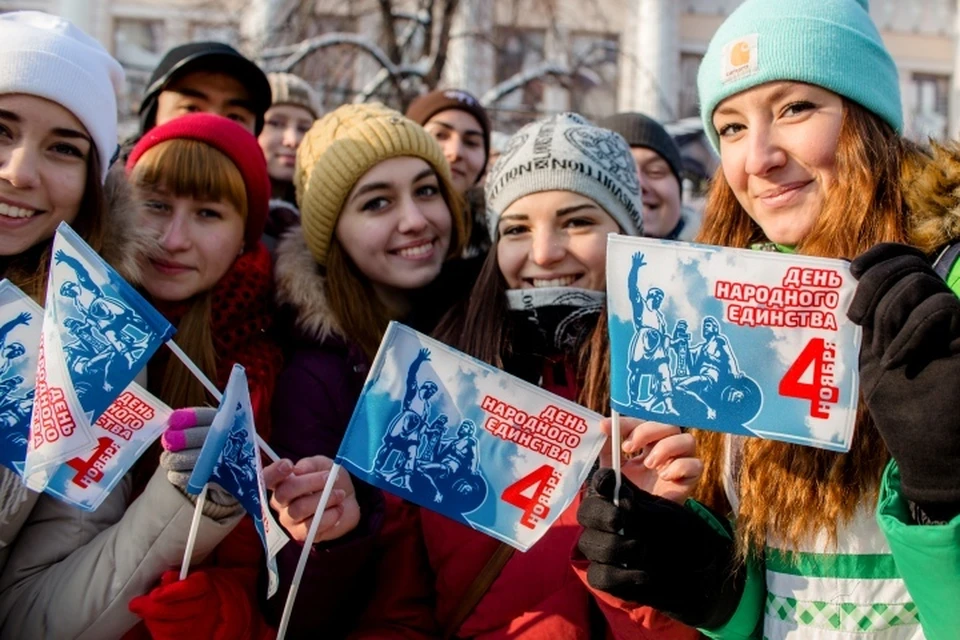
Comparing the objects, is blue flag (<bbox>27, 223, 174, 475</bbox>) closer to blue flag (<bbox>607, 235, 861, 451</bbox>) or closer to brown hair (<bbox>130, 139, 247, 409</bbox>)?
brown hair (<bbox>130, 139, 247, 409</bbox>)

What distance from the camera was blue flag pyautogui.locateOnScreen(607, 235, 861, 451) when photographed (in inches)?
70.1

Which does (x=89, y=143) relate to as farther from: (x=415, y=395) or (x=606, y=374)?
(x=606, y=374)

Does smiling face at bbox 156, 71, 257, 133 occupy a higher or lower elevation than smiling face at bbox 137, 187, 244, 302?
higher

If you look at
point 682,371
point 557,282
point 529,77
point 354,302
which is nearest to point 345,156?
point 354,302

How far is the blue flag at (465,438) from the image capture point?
213cm

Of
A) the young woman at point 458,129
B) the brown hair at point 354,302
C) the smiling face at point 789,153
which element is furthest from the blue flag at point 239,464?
the young woman at point 458,129

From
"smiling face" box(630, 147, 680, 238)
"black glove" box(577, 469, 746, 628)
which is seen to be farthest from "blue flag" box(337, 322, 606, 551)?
"smiling face" box(630, 147, 680, 238)

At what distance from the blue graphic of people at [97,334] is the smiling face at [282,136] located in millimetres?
2827

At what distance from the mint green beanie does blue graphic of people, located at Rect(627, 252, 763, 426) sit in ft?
1.83

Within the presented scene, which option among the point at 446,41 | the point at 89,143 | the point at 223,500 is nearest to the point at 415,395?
the point at 223,500

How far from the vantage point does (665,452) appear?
6.63ft

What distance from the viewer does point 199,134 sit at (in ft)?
9.86

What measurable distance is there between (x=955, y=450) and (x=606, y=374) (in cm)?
113

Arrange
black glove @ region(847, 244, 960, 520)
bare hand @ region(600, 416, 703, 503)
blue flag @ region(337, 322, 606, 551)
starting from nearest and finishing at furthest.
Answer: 1. black glove @ region(847, 244, 960, 520)
2. bare hand @ region(600, 416, 703, 503)
3. blue flag @ region(337, 322, 606, 551)
